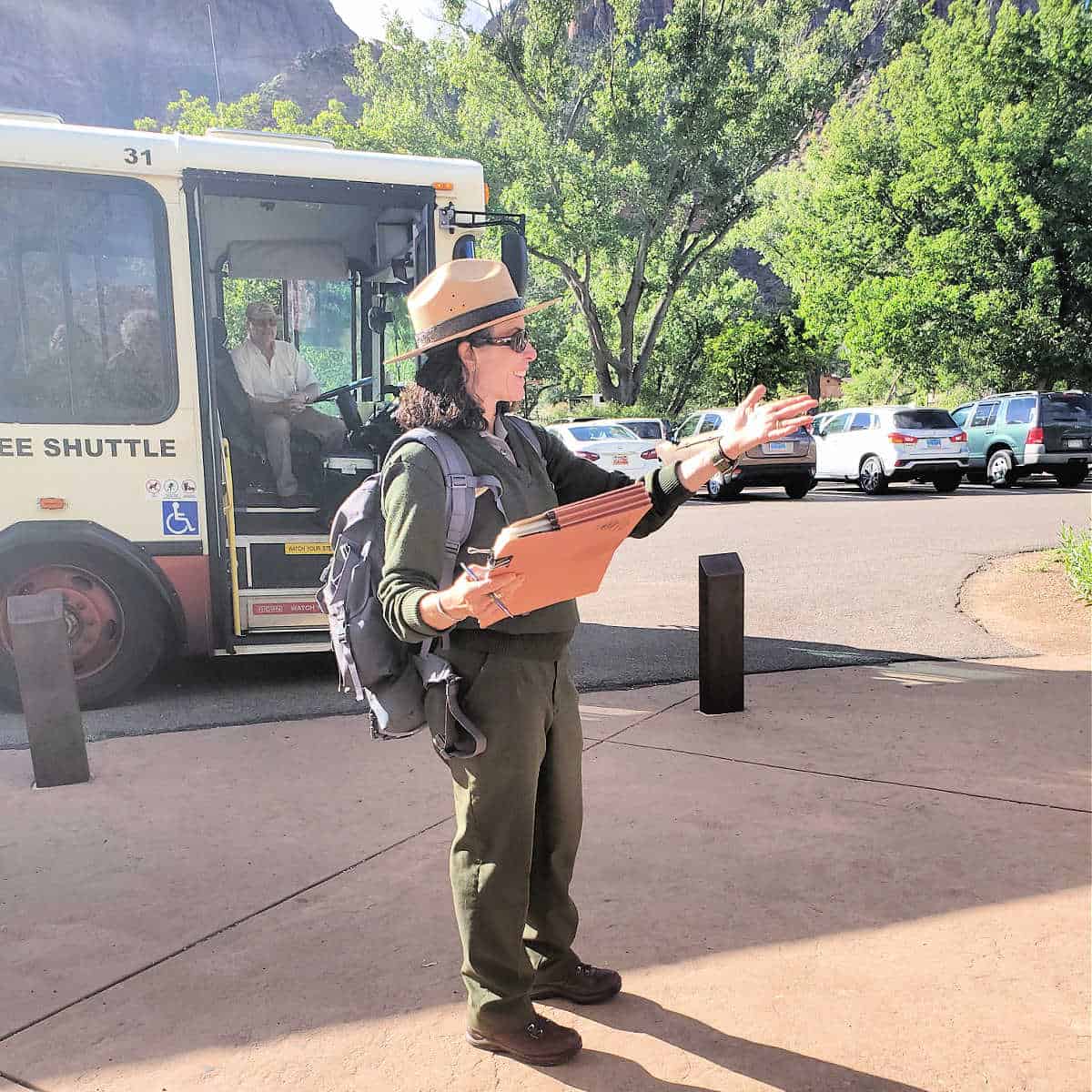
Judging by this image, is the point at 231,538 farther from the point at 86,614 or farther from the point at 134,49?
the point at 134,49

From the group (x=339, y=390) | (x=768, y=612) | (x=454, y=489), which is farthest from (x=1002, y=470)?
(x=454, y=489)

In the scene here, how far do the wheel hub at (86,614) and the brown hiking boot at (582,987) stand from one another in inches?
166

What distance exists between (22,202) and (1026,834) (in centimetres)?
592

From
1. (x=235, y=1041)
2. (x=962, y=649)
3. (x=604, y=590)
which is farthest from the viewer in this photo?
(x=604, y=590)

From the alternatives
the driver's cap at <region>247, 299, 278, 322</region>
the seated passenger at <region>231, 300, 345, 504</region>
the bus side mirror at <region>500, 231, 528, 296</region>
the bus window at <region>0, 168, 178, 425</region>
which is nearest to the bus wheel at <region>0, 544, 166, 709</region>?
the bus window at <region>0, 168, 178, 425</region>

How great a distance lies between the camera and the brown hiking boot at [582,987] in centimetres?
299

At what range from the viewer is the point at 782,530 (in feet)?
48.1

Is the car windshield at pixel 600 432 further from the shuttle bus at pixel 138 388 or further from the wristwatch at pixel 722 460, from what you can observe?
the wristwatch at pixel 722 460

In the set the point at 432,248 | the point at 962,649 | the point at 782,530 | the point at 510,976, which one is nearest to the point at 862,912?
the point at 510,976

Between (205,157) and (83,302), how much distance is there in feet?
3.57

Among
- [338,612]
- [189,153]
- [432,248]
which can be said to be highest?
[189,153]

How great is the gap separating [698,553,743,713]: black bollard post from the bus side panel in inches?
115

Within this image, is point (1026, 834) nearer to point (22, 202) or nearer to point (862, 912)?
point (862, 912)

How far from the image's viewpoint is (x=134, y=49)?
134 metres
